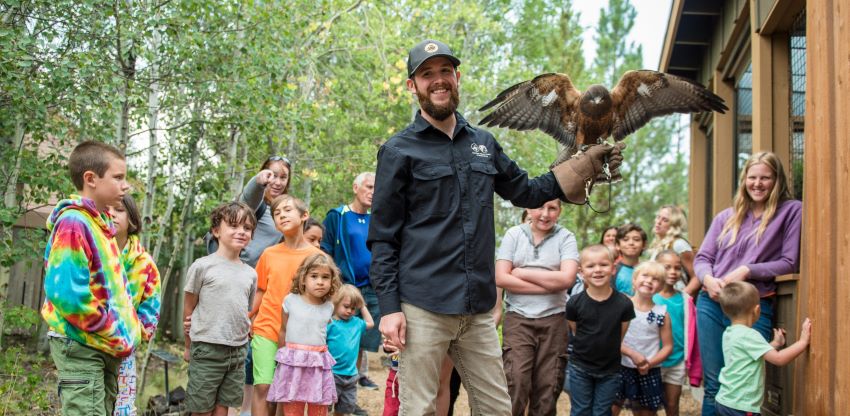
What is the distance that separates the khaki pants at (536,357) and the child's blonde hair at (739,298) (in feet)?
3.56

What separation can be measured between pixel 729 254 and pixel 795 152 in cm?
156

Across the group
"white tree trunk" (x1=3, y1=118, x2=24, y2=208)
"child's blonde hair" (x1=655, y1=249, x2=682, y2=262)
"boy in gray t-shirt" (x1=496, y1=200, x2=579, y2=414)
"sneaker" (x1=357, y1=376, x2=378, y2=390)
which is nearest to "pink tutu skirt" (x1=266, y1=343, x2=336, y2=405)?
"boy in gray t-shirt" (x1=496, y1=200, x2=579, y2=414)

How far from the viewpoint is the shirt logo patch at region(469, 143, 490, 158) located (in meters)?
3.19

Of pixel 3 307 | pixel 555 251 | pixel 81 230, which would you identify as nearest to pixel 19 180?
pixel 3 307

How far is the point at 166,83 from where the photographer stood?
7.22 meters

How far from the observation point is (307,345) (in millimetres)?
4902

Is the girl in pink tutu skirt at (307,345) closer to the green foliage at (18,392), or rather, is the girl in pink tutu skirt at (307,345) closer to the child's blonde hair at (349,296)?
the child's blonde hair at (349,296)

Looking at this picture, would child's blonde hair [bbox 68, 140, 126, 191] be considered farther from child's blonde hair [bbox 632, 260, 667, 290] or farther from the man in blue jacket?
child's blonde hair [bbox 632, 260, 667, 290]

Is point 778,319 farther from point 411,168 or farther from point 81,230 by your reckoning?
point 81,230

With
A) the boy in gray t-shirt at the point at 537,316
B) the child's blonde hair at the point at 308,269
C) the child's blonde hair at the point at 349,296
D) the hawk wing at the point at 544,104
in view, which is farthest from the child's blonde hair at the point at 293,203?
the hawk wing at the point at 544,104

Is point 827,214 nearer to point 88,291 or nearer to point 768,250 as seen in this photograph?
point 768,250

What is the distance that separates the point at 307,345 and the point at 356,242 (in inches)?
45.8

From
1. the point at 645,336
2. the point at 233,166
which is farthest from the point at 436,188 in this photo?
the point at 233,166

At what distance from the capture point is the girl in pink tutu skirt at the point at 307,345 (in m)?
4.81
